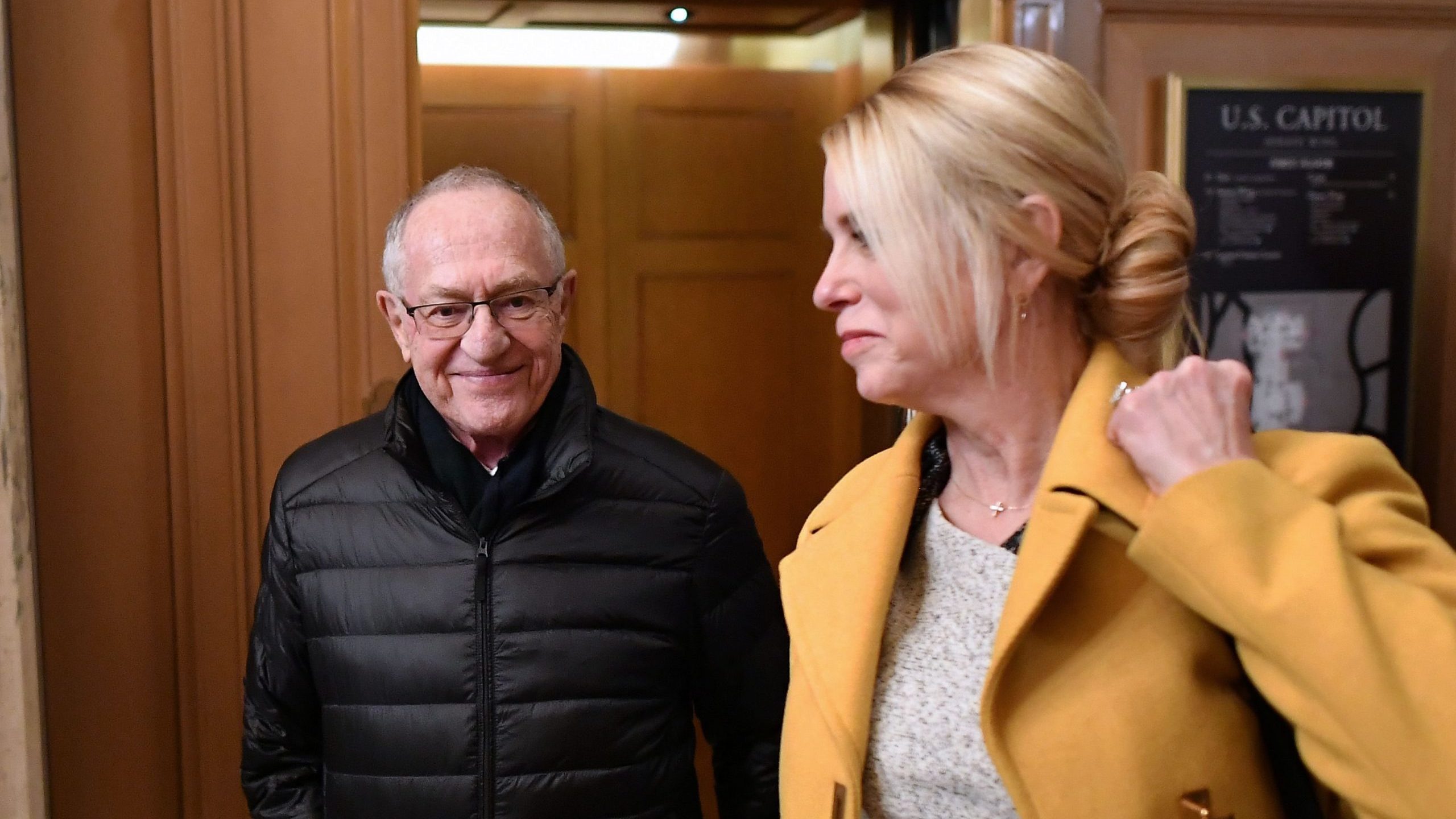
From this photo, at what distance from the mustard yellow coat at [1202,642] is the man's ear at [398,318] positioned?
2.63 ft

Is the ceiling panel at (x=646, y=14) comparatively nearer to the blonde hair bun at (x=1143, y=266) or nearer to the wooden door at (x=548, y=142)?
the wooden door at (x=548, y=142)

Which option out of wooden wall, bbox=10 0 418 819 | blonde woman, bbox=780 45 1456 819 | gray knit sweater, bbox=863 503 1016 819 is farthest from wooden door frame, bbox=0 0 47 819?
gray knit sweater, bbox=863 503 1016 819

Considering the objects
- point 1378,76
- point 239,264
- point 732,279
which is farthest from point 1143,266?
point 732,279

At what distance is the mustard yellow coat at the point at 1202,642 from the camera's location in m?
0.97

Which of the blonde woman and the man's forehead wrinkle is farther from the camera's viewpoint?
the man's forehead wrinkle

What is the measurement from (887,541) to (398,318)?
32.8 inches

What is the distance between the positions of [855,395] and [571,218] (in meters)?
0.82

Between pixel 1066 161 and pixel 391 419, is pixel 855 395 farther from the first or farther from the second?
pixel 1066 161

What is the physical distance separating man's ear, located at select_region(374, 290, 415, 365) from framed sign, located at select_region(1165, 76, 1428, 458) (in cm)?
167

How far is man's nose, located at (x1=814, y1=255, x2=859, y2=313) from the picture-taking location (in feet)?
4.05

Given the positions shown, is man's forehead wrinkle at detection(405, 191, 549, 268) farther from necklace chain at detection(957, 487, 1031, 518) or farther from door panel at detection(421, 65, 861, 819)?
door panel at detection(421, 65, 861, 819)

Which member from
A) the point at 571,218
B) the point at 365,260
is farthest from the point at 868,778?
the point at 571,218

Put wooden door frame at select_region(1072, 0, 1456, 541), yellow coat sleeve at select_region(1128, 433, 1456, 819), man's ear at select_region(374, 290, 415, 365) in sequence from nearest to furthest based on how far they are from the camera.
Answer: yellow coat sleeve at select_region(1128, 433, 1456, 819) → man's ear at select_region(374, 290, 415, 365) → wooden door frame at select_region(1072, 0, 1456, 541)

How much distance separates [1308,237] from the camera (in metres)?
2.81
